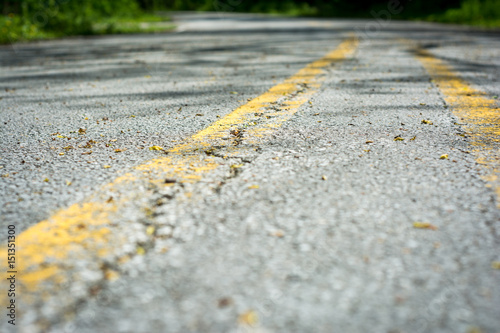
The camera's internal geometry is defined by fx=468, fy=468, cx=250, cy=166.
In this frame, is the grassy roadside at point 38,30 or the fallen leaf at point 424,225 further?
the grassy roadside at point 38,30

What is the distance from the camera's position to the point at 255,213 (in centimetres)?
149

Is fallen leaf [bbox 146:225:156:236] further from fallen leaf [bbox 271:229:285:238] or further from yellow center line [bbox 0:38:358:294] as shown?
fallen leaf [bbox 271:229:285:238]

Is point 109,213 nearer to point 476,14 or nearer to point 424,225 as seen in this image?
point 424,225

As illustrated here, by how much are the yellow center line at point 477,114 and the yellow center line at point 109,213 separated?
100 centimetres

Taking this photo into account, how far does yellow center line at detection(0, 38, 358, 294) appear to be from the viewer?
1.20 meters

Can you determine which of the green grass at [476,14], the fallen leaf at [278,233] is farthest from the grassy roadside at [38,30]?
A: the green grass at [476,14]

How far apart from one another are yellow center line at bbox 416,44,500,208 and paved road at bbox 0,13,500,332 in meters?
0.01

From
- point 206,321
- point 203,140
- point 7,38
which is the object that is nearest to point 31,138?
point 203,140

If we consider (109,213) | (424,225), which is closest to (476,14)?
(424,225)

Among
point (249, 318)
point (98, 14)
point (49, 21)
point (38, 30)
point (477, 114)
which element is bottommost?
point (249, 318)

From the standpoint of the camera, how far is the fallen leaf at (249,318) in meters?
1.00

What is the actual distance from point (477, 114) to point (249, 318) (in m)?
2.38

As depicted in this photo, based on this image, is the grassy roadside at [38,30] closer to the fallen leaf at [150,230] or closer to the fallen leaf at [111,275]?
the fallen leaf at [150,230]

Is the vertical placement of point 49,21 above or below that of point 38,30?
above
